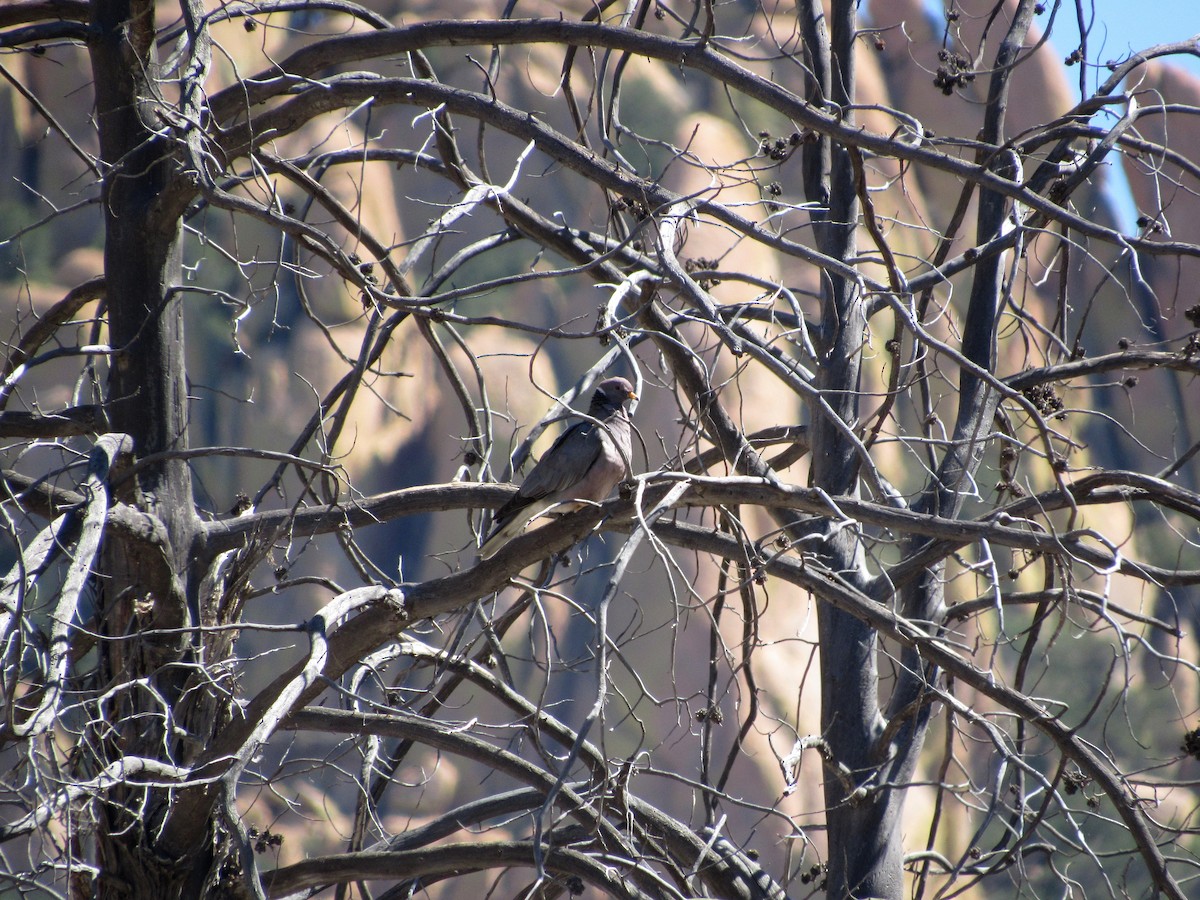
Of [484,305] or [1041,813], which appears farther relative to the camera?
[484,305]

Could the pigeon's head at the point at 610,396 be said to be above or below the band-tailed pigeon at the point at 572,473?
above

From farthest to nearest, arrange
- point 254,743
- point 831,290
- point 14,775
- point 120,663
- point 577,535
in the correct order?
point 831,290 < point 120,663 < point 577,535 < point 14,775 < point 254,743

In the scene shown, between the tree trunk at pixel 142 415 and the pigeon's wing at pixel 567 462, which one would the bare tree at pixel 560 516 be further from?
the pigeon's wing at pixel 567 462

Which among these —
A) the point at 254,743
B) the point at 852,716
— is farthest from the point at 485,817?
the point at 254,743

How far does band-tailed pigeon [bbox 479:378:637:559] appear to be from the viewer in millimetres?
4207

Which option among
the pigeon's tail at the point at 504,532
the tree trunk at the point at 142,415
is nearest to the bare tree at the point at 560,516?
the tree trunk at the point at 142,415

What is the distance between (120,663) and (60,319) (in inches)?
68.7

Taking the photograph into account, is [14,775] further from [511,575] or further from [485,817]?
[485,817]

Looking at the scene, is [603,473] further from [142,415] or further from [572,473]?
[142,415]

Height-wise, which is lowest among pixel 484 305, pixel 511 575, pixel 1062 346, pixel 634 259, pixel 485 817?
pixel 485 817

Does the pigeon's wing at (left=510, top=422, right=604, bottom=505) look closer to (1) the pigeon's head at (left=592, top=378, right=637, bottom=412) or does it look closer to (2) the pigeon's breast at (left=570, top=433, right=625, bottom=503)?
(2) the pigeon's breast at (left=570, top=433, right=625, bottom=503)

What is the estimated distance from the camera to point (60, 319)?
4605 mm

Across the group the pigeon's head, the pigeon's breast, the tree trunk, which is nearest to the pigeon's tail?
the pigeon's breast

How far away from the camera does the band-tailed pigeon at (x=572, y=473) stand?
4207 mm
